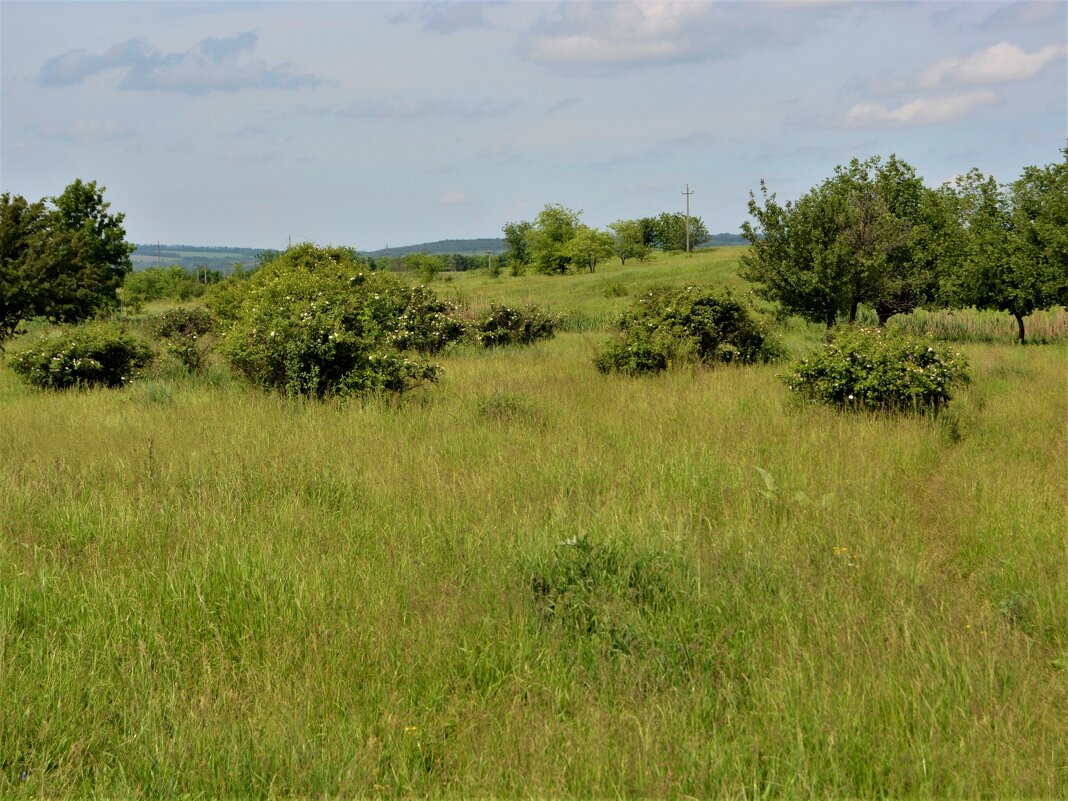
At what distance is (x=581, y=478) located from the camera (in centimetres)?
730

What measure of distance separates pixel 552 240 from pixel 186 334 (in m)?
75.1

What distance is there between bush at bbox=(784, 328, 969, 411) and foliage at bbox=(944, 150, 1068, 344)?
590 inches

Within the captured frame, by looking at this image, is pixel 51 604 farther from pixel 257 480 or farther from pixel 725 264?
pixel 725 264

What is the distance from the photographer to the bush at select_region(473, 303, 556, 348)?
74.6 ft

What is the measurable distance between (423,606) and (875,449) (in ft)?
18.7

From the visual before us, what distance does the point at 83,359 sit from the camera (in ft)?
48.6

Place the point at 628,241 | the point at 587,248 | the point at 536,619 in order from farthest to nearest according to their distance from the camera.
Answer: the point at 628,241 < the point at 587,248 < the point at 536,619

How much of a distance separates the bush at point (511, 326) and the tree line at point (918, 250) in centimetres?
593

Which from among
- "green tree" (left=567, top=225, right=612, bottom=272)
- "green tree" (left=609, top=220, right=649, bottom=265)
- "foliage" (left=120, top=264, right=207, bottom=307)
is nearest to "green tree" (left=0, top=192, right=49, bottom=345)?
"foliage" (left=120, top=264, right=207, bottom=307)

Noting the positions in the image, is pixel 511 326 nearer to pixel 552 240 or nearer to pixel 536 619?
pixel 536 619

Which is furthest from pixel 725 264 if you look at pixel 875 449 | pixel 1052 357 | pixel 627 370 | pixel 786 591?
pixel 786 591

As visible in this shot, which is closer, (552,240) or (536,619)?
(536,619)

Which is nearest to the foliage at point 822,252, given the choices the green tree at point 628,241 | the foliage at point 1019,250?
the foliage at point 1019,250

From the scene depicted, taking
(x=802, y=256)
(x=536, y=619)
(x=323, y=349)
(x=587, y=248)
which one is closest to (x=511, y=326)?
(x=802, y=256)
